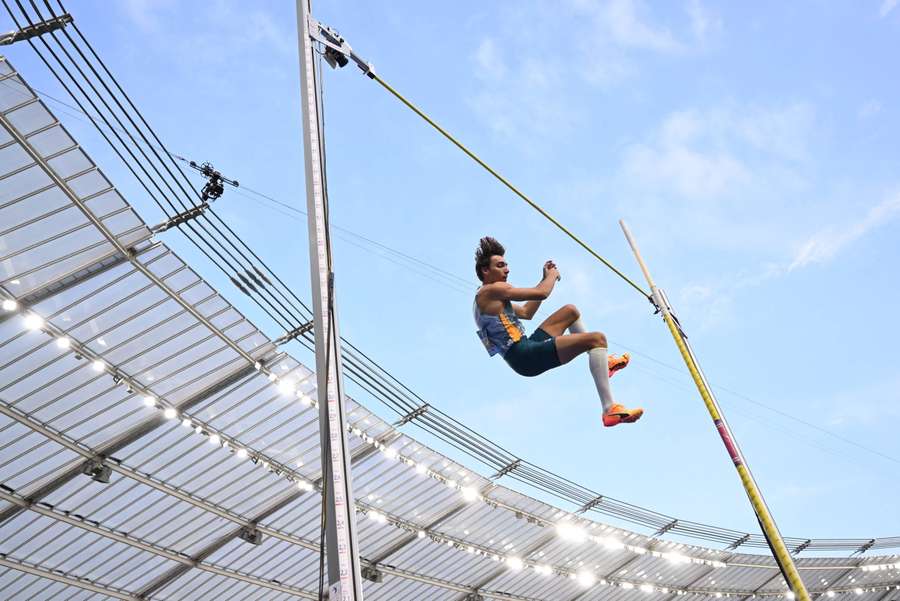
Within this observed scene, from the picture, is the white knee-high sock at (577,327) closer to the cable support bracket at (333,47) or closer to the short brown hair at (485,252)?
the short brown hair at (485,252)

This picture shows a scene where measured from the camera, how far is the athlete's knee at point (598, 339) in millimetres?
6758

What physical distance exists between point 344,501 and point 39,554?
19040mm

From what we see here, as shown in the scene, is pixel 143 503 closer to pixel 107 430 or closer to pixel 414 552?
pixel 107 430

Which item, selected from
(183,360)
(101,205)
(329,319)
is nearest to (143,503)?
(183,360)

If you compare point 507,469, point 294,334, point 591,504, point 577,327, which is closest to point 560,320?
point 577,327

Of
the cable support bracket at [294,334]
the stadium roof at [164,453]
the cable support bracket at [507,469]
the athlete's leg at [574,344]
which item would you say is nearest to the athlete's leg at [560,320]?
the athlete's leg at [574,344]

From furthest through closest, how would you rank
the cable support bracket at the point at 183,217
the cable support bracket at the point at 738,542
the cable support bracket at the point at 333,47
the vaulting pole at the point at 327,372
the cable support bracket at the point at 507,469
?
1. the cable support bracket at the point at 738,542
2. the cable support bracket at the point at 507,469
3. the cable support bracket at the point at 183,217
4. the cable support bracket at the point at 333,47
5. the vaulting pole at the point at 327,372

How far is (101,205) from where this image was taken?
15.4 metres

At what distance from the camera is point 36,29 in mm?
13469

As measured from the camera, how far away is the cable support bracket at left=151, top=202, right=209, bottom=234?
1669 centimetres

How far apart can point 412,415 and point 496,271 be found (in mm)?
15887

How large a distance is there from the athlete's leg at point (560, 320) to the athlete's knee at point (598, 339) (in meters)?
0.29

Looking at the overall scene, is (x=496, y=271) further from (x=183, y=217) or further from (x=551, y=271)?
(x=183, y=217)

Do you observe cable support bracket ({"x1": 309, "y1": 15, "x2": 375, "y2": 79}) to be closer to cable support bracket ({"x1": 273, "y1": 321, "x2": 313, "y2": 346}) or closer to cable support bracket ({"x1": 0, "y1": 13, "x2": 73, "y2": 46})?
cable support bracket ({"x1": 0, "y1": 13, "x2": 73, "y2": 46})
